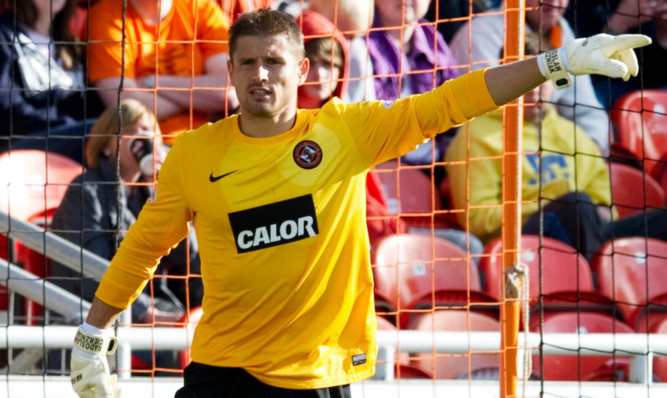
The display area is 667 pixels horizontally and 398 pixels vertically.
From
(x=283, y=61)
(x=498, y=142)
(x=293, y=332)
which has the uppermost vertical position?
(x=498, y=142)

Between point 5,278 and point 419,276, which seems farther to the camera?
point 419,276

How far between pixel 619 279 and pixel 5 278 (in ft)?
11.8

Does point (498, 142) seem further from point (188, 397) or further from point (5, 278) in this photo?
point (188, 397)

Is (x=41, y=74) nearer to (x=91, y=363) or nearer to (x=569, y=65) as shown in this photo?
(x=91, y=363)

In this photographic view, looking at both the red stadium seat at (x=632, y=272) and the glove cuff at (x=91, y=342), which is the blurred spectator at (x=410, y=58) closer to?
the red stadium seat at (x=632, y=272)

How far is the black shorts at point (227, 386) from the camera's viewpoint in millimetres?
2789

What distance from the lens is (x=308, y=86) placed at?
5.36 metres

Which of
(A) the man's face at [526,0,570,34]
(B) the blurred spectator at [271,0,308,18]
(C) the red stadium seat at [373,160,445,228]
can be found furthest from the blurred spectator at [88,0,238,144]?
(A) the man's face at [526,0,570,34]

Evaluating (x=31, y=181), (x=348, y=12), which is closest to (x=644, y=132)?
(x=348, y=12)

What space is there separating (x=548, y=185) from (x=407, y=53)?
4.04ft

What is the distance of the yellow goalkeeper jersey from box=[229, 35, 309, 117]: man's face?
10 centimetres

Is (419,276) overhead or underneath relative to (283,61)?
underneath

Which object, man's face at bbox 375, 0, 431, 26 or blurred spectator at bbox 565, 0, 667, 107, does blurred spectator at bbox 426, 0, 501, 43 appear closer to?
man's face at bbox 375, 0, 431, 26

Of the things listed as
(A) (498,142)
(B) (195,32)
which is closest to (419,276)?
(A) (498,142)
